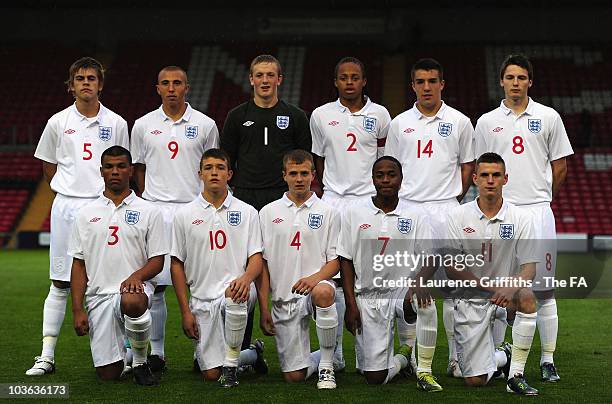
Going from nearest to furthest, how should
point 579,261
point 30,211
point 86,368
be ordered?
point 86,368, point 579,261, point 30,211

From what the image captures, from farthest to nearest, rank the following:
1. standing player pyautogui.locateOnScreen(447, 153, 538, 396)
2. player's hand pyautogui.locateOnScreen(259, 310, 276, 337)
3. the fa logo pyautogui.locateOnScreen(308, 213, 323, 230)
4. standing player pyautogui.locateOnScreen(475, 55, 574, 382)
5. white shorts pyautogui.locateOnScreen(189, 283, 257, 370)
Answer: standing player pyautogui.locateOnScreen(475, 55, 574, 382) < the fa logo pyautogui.locateOnScreen(308, 213, 323, 230) < white shorts pyautogui.locateOnScreen(189, 283, 257, 370) < player's hand pyautogui.locateOnScreen(259, 310, 276, 337) < standing player pyautogui.locateOnScreen(447, 153, 538, 396)

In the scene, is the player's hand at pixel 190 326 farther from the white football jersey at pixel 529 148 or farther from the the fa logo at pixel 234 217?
the white football jersey at pixel 529 148

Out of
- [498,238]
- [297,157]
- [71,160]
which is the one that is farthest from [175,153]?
[498,238]

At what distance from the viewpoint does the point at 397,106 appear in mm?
22562

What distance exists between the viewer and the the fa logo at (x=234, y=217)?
575 cm

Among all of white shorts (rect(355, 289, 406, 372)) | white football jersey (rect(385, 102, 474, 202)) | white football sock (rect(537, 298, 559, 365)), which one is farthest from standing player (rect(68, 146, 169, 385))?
white football sock (rect(537, 298, 559, 365))

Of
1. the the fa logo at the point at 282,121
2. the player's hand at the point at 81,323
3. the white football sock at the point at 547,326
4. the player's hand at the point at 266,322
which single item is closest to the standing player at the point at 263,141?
the the fa logo at the point at 282,121

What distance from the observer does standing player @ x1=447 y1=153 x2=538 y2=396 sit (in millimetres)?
5309

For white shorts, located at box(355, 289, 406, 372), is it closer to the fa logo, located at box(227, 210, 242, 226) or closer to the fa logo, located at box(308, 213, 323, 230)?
the fa logo, located at box(308, 213, 323, 230)

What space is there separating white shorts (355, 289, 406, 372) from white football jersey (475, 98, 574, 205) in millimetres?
1076

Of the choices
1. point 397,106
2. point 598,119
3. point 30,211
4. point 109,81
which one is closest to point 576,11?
point 598,119

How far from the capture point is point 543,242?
580cm

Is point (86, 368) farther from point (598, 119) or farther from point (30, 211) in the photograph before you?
point (598, 119)

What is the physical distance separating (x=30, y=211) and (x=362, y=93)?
1431 centimetres
